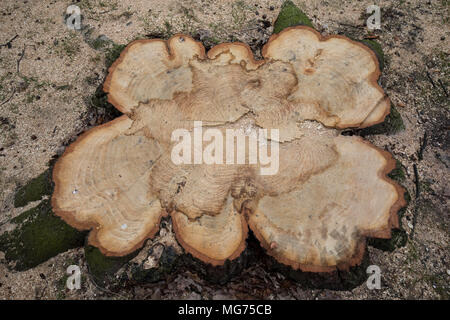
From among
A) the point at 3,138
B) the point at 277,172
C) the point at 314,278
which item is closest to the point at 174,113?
the point at 277,172

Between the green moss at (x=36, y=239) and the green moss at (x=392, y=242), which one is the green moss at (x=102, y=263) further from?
the green moss at (x=392, y=242)

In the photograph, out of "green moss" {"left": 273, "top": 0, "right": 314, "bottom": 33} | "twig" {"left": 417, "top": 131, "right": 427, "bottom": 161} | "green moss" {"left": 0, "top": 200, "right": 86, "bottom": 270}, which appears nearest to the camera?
"green moss" {"left": 0, "top": 200, "right": 86, "bottom": 270}

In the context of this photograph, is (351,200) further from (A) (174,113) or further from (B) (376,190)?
(A) (174,113)

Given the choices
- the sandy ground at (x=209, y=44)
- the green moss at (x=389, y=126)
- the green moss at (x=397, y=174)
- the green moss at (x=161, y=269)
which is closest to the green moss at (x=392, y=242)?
the sandy ground at (x=209, y=44)

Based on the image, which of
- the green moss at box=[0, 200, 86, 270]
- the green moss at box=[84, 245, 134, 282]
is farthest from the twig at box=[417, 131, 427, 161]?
the green moss at box=[0, 200, 86, 270]

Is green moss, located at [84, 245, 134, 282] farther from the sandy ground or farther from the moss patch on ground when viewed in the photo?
the moss patch on ground

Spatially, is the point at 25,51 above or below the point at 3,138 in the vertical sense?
above
